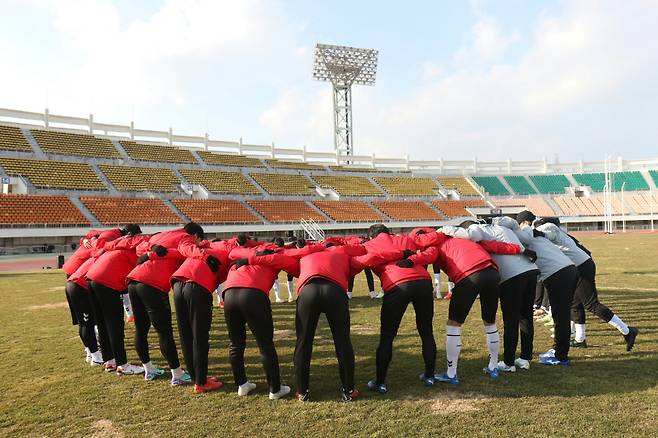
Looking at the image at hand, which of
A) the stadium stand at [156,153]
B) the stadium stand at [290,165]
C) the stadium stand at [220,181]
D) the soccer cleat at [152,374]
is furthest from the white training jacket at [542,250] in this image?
the stadium stand at [290,165]

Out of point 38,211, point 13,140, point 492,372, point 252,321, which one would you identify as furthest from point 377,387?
point 13,140

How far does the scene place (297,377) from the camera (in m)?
5.17

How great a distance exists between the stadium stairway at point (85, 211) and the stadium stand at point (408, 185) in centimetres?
3744

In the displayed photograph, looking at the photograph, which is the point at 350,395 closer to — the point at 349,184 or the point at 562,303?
the point at 562,303

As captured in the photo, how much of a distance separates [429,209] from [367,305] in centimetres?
4680

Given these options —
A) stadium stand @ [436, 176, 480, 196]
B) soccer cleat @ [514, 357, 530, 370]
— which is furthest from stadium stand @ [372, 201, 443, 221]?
soccer cleat @ [514, 357, 530, 370]

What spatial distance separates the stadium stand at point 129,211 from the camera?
114 ft

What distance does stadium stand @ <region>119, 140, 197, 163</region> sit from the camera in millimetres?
46281

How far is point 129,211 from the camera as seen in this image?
36.4 m

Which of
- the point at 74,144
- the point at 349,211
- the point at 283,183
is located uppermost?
the point at 74,144

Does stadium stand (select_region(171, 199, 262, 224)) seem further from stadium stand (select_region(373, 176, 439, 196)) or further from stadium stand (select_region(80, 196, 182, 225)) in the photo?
stadium stand (select_region(373, 176, 439, 196))

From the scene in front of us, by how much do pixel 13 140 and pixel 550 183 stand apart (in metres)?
73.9

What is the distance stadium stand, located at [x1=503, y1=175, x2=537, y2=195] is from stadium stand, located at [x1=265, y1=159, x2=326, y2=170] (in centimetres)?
3304

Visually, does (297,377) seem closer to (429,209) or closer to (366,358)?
(366,358)
